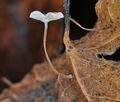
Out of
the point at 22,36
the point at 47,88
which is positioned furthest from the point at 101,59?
the point at 22,36

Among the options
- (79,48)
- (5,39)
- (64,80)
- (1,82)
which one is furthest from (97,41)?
(5,39)

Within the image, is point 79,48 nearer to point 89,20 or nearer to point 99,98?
point 99,98

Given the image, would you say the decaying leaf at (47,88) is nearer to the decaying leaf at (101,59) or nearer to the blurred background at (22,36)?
the decaying leaf at (101,59)

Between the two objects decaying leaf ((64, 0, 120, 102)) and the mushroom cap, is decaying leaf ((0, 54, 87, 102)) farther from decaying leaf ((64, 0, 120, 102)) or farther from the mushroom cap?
the mushroom cap

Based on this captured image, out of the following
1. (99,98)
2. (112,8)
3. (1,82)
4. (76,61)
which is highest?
(112,8)

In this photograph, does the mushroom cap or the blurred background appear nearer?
the mushroom cap

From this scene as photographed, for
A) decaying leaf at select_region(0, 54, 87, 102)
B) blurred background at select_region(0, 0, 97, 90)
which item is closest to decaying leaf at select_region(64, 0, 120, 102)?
decaying leaf at select_region(0, 54, 87, 102)

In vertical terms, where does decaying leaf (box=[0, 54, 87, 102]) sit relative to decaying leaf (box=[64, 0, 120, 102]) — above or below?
below
